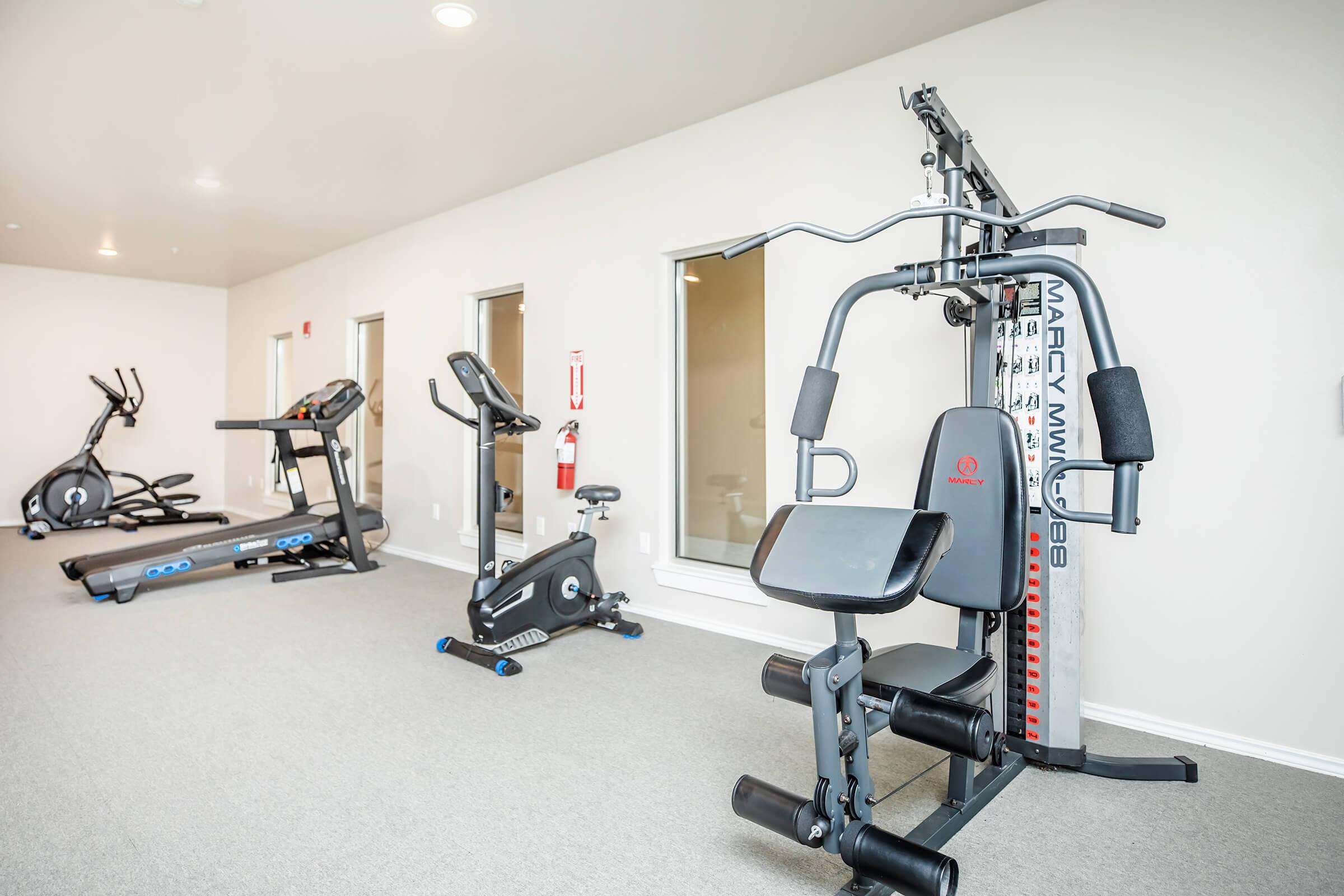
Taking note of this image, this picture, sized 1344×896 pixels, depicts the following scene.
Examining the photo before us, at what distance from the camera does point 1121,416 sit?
5.12 ft

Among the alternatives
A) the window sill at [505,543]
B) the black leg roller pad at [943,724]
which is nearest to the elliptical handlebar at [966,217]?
the black leg roller pad at [943,724]

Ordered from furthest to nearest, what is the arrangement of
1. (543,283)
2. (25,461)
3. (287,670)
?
1. (25,461)
2. (543,283)
3. (287,670)

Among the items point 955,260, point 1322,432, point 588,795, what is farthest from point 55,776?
point 1322,432

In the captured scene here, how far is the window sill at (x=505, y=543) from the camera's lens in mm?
4766

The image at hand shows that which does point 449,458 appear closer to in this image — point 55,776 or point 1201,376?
point 55,776

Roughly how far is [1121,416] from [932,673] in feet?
2.52

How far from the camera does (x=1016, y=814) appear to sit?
1.93 m

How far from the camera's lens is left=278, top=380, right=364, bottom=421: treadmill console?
4969 millimetres

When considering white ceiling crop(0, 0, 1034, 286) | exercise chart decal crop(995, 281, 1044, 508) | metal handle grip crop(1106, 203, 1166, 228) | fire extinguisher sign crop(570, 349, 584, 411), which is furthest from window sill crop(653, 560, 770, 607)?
white ceiling crop(0, 0, 1034, 286)

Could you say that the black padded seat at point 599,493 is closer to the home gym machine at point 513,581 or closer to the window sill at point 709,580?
the home gym machine at point 513,581

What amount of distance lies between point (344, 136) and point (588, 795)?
12.0 ft

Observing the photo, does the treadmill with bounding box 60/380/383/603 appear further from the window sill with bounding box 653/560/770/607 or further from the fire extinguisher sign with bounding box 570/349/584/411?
the window sill with bounding box 653/560/770/607

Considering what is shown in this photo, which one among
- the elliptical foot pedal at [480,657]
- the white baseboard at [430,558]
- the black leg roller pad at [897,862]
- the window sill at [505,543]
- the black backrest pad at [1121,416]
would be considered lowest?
the elliptical foot pedal at [480,657]

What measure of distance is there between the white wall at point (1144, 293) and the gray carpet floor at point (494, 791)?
384 millimetres
